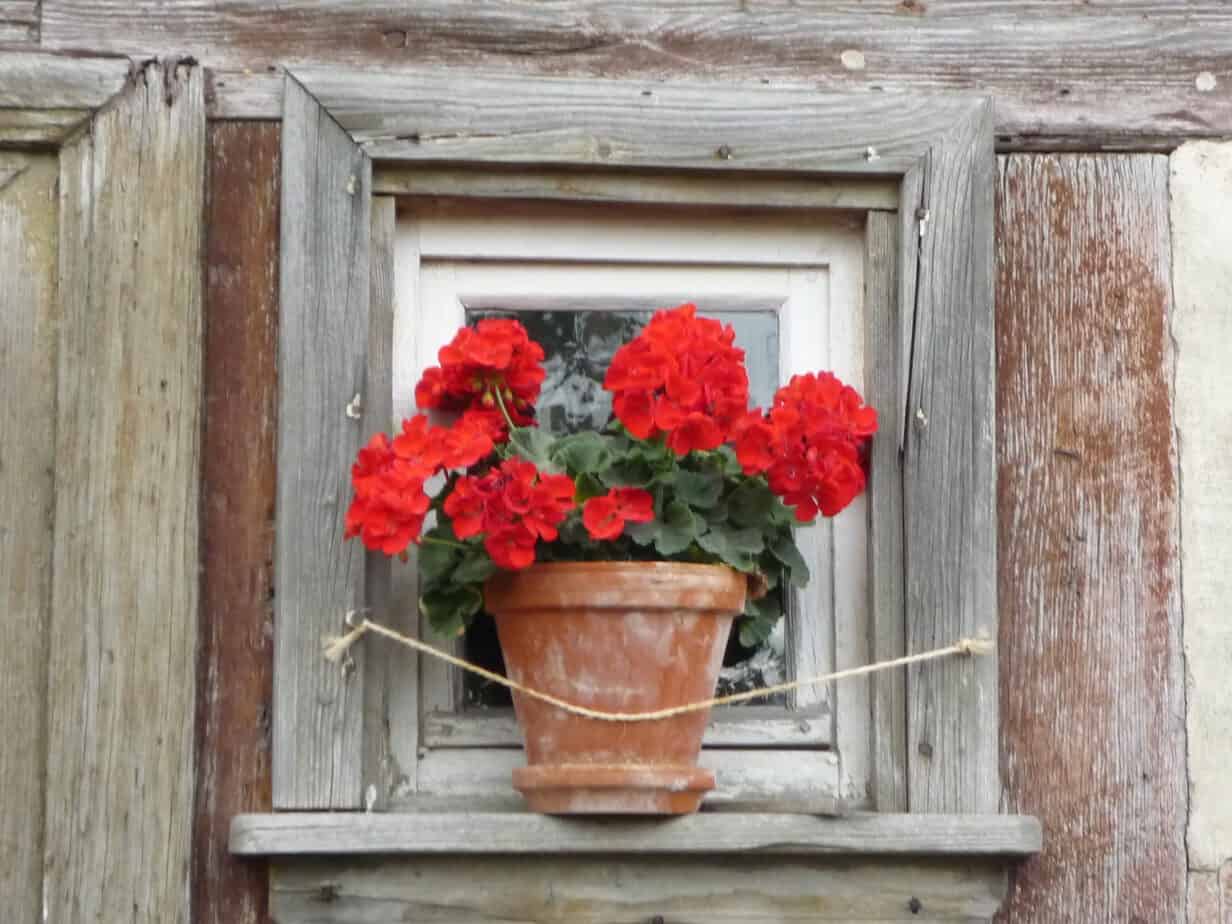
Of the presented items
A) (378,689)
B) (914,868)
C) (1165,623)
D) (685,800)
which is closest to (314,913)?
(378,689)

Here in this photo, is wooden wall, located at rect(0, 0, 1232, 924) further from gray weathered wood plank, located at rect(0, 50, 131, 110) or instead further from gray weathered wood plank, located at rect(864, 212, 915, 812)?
gray weathered wood plank, located at rect(864, 212, 915, 812)

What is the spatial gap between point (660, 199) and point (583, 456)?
46 centimetres

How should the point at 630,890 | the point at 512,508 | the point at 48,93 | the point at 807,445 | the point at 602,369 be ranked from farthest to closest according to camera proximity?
the point at 602,369, the point at 48,93, the point at 630,890, the point at 807,445, the point at 512,508

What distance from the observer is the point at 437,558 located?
298 centimetres

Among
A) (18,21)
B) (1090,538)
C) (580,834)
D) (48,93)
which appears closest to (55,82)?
(48,93)

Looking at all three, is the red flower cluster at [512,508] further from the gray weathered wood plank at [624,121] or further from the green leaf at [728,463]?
the gray weathered wood plank at [624,121]

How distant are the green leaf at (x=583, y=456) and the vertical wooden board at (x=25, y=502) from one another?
747 mm

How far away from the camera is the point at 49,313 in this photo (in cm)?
312

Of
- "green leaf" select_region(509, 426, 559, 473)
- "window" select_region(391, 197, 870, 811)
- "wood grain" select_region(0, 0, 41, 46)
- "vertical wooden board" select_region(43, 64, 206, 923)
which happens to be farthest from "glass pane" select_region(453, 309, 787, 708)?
"wood grain" select_region(0, 0, 41, 46)

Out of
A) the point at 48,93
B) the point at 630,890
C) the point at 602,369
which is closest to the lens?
the point at 630,890

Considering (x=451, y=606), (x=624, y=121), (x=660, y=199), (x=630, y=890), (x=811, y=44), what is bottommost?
(x=630, y=890)

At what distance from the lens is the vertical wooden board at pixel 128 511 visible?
118 inches

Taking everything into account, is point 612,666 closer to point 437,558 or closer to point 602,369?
point 437,558

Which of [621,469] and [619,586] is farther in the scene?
[621,469]
